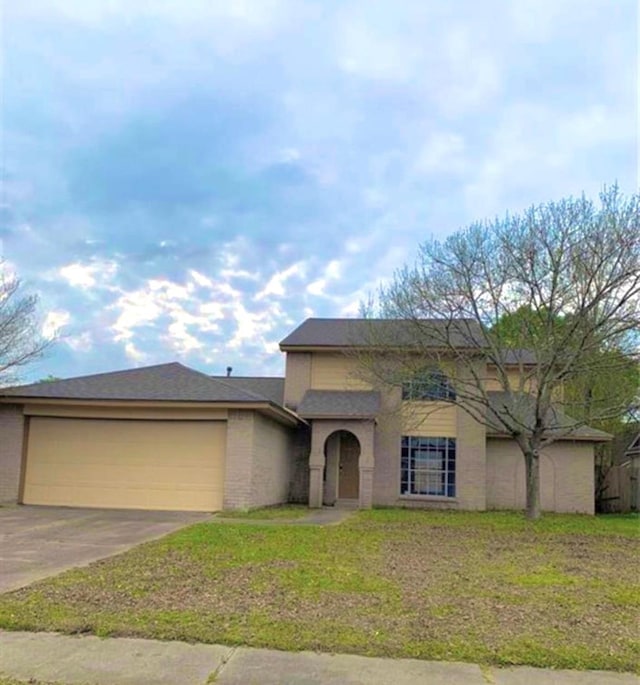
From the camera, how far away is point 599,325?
15.0 metres

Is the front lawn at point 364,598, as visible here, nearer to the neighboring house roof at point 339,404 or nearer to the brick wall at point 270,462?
the brick wall at point 270,462

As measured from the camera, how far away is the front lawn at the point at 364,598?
515 centimetres

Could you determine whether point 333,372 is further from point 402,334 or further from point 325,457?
point 402,334

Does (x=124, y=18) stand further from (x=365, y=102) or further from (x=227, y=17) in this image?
(x=365, y=102)

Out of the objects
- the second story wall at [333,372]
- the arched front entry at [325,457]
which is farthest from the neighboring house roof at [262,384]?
the arched front entry at [325,457]

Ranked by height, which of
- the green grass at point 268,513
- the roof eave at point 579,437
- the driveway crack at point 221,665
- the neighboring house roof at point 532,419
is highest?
the neighboring house roof at point 532,419

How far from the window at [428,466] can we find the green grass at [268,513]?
4347 mm

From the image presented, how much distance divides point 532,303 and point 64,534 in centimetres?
1155

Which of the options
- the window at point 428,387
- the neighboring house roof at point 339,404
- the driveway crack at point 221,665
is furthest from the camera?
the neighboring house roof at point 339,404

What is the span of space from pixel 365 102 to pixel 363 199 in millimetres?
2879

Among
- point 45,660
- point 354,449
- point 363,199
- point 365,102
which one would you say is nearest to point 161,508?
point 354,449

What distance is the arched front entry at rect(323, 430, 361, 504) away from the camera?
20812 mm

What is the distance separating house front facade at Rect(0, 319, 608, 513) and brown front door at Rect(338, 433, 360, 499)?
0.04 metres

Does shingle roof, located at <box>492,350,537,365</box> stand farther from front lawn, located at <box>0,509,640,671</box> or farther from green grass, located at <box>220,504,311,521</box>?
front lawn, located at <box>0,509,640,671</box>
